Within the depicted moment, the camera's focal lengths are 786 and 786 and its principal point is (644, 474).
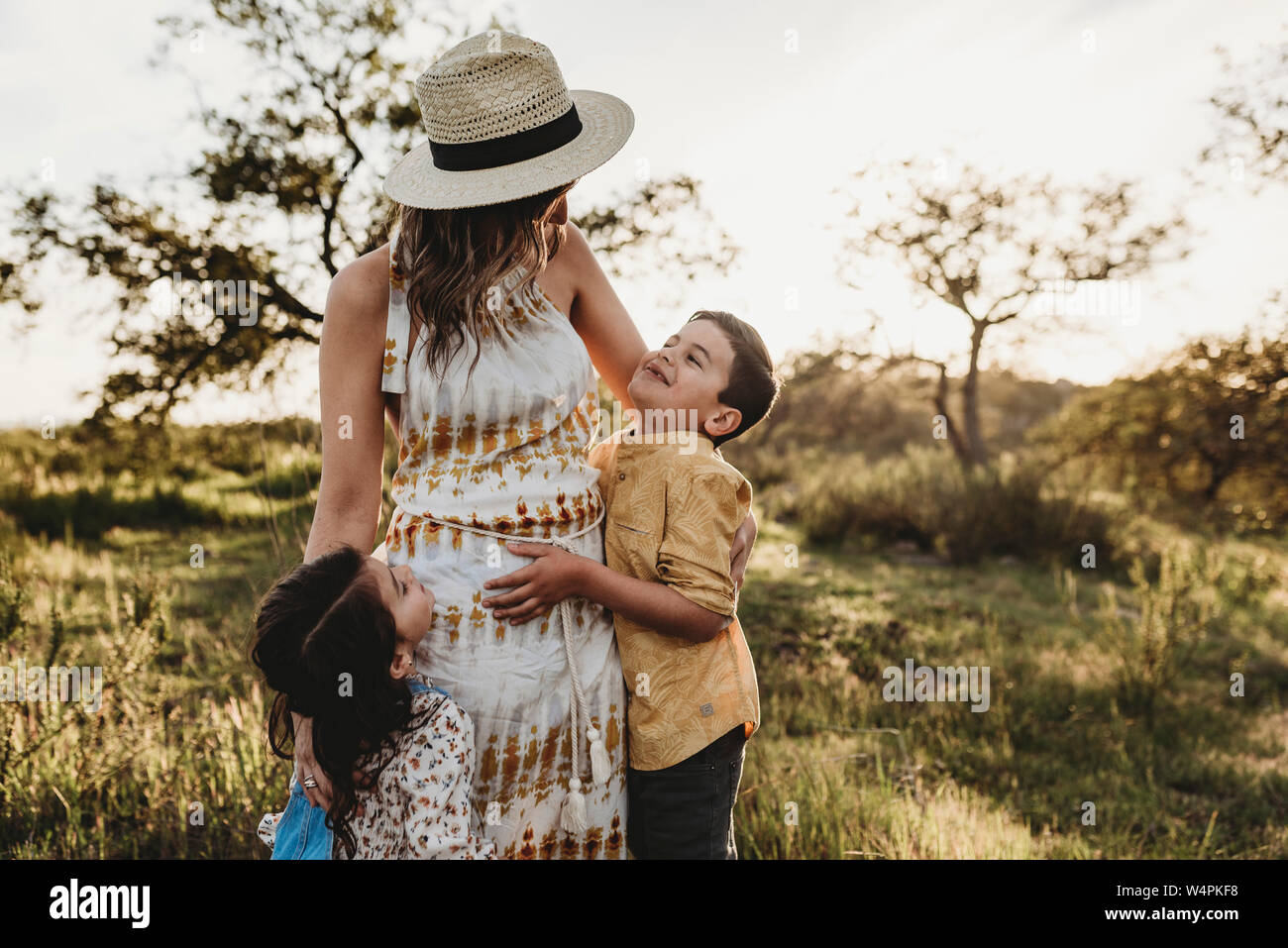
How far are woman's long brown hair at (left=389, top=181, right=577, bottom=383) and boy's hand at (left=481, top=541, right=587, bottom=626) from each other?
37 cm

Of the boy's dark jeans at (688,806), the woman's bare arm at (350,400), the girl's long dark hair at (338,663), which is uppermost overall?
the woman's bare arm at (350,400)

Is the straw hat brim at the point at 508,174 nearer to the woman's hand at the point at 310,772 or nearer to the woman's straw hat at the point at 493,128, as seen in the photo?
the woman's straw hat at the point at 493,128

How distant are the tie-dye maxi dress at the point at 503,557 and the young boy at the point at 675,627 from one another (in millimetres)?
63

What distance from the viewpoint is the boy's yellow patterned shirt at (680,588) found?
1531 millimetres

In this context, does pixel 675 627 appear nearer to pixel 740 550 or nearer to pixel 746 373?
pixel 740 550

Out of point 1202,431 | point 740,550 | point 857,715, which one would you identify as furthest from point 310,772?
point 1202,431

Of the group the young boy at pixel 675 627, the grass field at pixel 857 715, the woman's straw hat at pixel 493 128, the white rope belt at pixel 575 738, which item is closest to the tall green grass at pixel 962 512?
the grass field at pixel 857 715

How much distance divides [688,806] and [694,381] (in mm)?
889

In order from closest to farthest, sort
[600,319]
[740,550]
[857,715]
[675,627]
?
[675,627] < [740,550] < [600,319] < [857,715]

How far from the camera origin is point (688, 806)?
1.56m
